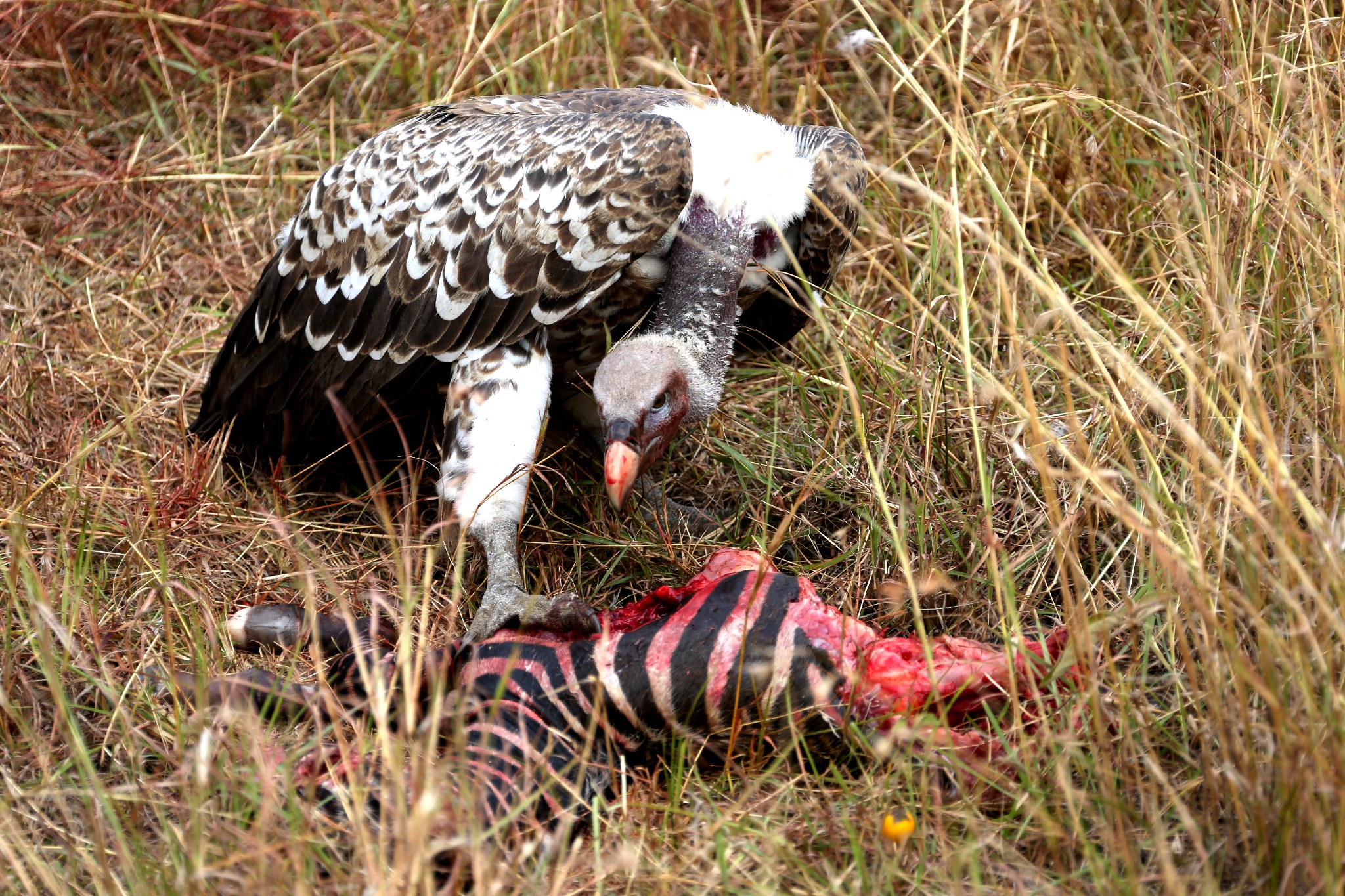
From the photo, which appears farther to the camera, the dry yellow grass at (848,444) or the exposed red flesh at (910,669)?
the exposed red flesh at (910,669)

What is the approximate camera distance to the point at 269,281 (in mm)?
3713

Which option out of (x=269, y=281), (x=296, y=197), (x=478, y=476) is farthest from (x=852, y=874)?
(x=296, y=197)

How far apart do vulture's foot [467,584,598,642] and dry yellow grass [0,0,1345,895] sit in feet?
0.53

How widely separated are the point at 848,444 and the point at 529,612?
1094mm

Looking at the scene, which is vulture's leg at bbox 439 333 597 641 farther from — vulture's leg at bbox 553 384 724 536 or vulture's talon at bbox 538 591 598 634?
vulture's leg at bbox 553 384 724 536

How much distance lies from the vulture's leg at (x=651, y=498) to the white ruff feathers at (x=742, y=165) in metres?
0.68

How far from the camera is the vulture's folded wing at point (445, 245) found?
10.1ft

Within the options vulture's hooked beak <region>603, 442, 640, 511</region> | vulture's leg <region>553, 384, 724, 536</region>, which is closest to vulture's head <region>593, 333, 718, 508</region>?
vulture's hooked beak <region>603, 442, 640, 511</region>

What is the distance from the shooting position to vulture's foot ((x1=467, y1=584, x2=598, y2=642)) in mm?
2795

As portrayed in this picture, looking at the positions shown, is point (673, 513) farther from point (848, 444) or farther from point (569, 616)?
point (569, 616)

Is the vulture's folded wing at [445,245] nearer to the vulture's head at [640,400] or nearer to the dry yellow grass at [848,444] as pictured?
the vulture's head at [640,400]

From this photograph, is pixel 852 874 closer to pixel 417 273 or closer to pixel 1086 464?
pixel 1086 464

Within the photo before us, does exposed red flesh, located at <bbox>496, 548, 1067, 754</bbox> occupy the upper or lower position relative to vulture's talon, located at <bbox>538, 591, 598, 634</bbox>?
upper

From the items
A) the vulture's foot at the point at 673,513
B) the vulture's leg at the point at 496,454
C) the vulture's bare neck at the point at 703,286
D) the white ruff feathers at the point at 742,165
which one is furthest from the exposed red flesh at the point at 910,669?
the white ruff feathers at the point at 742,165
